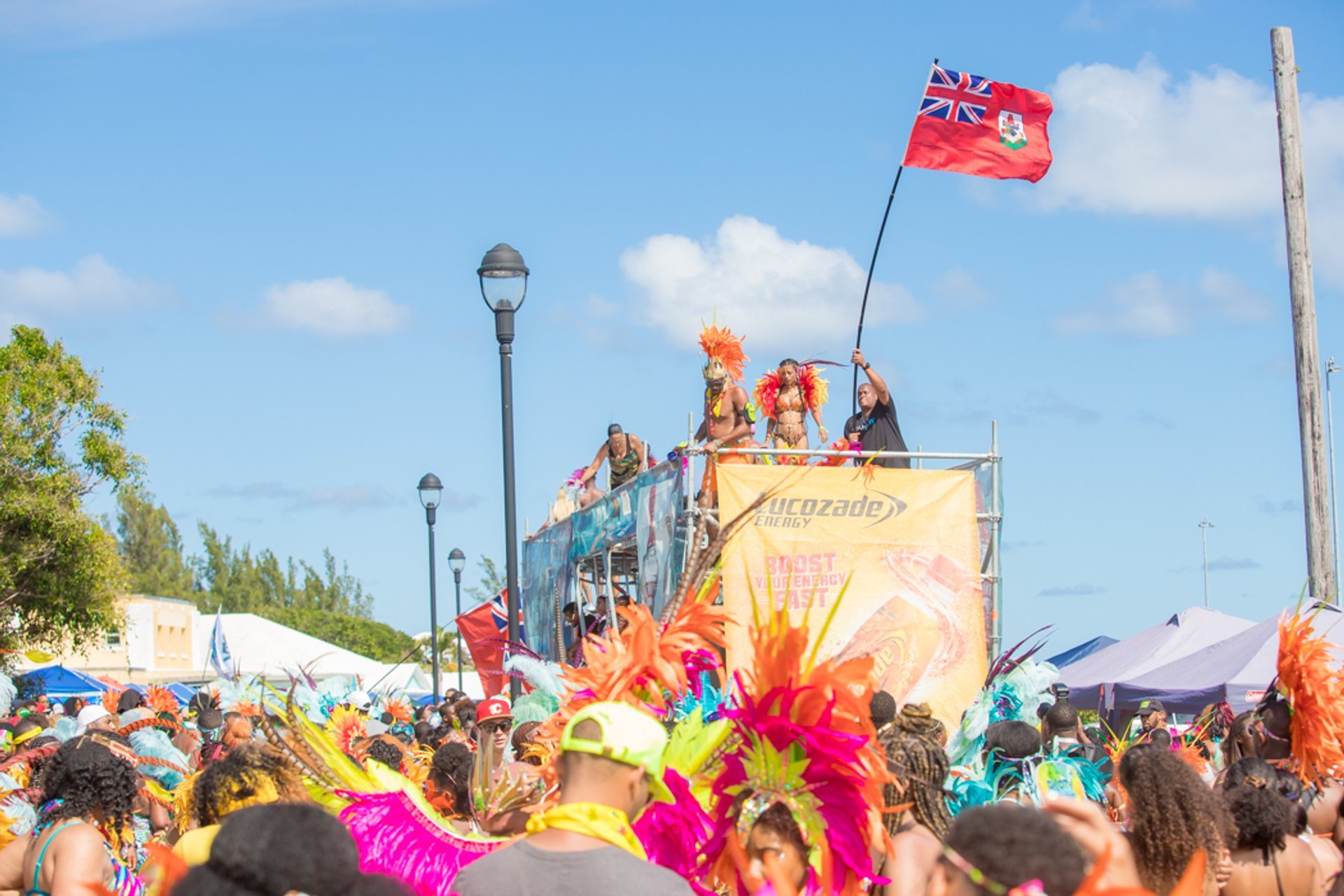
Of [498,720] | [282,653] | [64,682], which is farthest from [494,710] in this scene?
[282,653]

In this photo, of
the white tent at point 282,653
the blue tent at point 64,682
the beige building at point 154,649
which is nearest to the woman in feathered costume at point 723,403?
the blue tent at point 64,682

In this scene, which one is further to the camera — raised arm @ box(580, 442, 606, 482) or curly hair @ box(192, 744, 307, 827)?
raised arm @ box(580, 442, 606, 482)

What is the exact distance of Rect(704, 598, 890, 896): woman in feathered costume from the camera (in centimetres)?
364

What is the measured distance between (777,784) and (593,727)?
31.6 inches

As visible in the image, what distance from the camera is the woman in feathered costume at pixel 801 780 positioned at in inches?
143

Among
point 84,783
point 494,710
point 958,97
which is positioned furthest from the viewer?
point 958,97

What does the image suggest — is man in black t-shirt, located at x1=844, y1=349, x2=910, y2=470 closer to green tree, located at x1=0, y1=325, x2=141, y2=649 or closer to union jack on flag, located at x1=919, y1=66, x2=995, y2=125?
union jack on flag, located at x1=919, y1=66, x2=995, y2=125

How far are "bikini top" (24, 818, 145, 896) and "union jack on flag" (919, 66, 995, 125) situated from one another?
1052 centimetres

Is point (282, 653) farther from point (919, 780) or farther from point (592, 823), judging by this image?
point (592, 823)

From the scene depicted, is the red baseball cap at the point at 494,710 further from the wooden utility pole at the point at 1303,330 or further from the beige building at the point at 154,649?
the beige building at the point at 154,649

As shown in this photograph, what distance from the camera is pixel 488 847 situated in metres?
3.94

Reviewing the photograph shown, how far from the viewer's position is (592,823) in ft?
9.78

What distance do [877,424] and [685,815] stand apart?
8370 millimetres

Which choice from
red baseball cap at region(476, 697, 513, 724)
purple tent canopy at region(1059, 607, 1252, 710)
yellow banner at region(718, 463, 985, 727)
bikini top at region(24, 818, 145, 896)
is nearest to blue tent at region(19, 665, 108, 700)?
purple tent canopy at region(1059, 607, 1252, 710)
